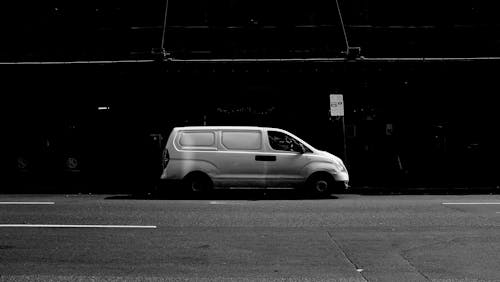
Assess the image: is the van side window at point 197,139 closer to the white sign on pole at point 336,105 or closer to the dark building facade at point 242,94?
the white sign on pole at point 336,105

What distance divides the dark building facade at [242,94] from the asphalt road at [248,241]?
734 centimetres

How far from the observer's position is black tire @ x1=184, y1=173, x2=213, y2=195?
1611cm

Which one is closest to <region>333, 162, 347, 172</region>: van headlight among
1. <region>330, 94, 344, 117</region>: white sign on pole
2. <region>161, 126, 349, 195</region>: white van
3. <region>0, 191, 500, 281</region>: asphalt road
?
<region>161, 126, 349, 195</region>: white van

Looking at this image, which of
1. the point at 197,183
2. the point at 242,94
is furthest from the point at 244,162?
the point at 242,94

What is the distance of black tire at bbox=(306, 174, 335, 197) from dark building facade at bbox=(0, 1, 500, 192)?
4973 millimetres

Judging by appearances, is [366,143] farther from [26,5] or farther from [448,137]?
[26,5]

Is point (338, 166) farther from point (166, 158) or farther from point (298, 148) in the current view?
point (166, 158)

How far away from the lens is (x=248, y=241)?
954 cm

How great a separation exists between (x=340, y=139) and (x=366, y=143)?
92 cm

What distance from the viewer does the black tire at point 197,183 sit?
1611 centimetres

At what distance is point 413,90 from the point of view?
71.6ft

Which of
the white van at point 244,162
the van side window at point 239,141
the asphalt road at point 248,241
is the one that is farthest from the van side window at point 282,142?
the asphalt road at point 248,241

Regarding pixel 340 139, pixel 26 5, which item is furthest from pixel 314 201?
pixel 26 5

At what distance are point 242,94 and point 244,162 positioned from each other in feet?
19.1
